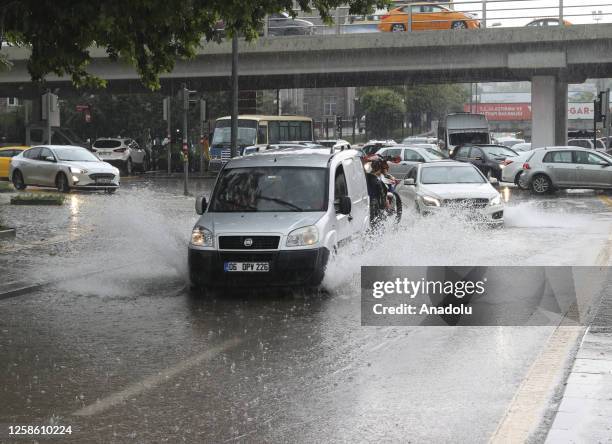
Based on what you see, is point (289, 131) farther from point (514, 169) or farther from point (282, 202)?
point (282, 202)

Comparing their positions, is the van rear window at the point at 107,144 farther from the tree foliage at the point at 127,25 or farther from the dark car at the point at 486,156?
the tree foliage at the point at 127,25

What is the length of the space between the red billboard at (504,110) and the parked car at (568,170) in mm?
106848

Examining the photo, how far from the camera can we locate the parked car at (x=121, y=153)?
52188 millimetres

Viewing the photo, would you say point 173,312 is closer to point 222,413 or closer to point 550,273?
point 222,413

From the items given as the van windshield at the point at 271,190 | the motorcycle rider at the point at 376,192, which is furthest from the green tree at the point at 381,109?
the van windshield at the point at 271,190

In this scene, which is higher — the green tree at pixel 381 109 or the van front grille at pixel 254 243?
the green tree at pixel 381 109

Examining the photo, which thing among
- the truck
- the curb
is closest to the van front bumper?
the curb

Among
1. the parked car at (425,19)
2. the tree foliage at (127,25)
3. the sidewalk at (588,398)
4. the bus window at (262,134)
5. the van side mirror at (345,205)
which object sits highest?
the parked car at (425,19)

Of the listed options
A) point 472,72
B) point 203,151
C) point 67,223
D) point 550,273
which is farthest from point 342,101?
point 550,273

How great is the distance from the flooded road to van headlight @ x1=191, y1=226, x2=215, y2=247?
0.64 metres

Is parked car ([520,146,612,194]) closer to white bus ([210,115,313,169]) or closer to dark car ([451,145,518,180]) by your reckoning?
dark car ([451,145,518,180])

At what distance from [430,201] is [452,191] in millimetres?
514

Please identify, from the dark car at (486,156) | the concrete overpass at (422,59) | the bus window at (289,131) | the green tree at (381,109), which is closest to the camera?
the dark car at (486,156)

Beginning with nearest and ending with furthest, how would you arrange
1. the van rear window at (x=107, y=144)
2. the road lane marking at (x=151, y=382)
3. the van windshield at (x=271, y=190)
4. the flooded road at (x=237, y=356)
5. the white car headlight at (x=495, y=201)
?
the flooded road at (x=237, y=356) → the road lane marking at (x=151, y=382) → the van windshield at (x=271, y=190) → the white car headlight at (x=495, y=201) → the van rear window at (x=107, y=144)
